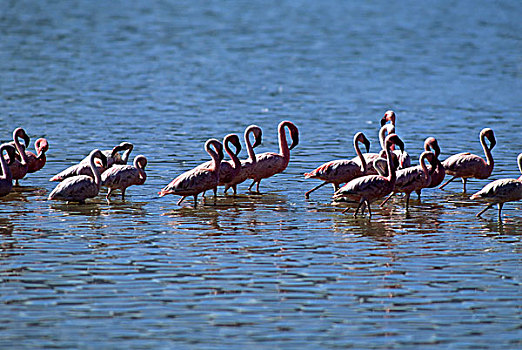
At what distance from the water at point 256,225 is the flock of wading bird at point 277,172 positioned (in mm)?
310

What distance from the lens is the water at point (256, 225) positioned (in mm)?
8977

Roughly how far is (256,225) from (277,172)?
2834 millimetres

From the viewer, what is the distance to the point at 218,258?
11211 mm

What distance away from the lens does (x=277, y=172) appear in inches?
623

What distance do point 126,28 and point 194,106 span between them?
814 inches

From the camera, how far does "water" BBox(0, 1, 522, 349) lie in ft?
29.5

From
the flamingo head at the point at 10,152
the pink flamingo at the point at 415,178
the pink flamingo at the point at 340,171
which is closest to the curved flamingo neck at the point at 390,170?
the pink flamingo at the point at 415,178

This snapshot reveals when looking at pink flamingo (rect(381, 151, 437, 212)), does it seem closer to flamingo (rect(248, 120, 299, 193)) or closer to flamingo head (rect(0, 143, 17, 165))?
flamingo (rect(248, 120, 299, 193))

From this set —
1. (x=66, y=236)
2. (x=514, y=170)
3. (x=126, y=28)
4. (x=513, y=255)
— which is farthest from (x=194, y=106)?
(x=126, y=28)

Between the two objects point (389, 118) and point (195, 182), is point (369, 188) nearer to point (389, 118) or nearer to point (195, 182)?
point (195, 182)

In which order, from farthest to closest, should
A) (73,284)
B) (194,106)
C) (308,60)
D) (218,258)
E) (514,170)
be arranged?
1. (308,60)
2. (194,106)
3. (514,170)
4. (218,258)
5. (73,284)

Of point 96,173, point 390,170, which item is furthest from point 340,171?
point 96,173

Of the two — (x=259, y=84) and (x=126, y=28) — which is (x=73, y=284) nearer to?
(x=259, y=84)

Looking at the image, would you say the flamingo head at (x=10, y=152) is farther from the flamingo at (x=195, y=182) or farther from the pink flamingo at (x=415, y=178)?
the pink flamingo at (x=415, y=178)
